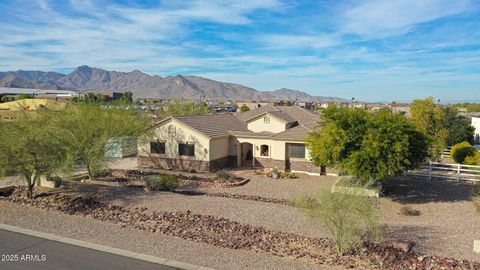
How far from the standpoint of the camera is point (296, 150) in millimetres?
30141

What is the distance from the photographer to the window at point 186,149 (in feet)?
103

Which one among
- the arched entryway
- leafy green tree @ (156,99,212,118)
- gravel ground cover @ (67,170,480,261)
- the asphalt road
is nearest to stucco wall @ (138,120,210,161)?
the arched entryway

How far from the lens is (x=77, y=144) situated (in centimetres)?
2317

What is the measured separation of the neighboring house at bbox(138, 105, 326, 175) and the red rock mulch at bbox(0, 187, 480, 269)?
39.6ft

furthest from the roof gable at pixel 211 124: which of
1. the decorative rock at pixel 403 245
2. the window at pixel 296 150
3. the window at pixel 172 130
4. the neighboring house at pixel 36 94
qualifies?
the neighboring house at pixel 36 94

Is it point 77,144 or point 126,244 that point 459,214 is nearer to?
point 126,244

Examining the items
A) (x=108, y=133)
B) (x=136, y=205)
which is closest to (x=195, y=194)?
(x=136, y=205)

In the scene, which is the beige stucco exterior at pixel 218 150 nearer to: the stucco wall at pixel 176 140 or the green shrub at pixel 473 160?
the stucco wall at pixel 176 140

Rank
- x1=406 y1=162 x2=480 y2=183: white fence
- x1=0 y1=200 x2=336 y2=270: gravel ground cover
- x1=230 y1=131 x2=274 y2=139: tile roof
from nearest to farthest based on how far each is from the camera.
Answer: x1=0 y1=200 x2=336 y2=270: gravel ground cover
x1=406 y1=162 x2=480 y2=183: white fence
x1=230 y1=131 x2=274 y2=139: tile roof

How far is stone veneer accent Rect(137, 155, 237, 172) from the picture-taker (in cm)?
3075

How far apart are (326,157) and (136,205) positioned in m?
11.0

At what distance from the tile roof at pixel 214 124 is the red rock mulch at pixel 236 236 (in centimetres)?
1293

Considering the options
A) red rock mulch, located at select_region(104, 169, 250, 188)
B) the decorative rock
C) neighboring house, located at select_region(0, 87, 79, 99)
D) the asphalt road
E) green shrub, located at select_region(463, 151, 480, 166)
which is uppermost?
neighboring house, located at select_region(0, 87, 79, 99)

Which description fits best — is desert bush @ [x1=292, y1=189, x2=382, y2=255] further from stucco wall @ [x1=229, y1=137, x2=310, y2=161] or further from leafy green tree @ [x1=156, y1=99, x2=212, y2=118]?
leafy green tree @ [x1=156, y1=99, x2=212, y2=118]
